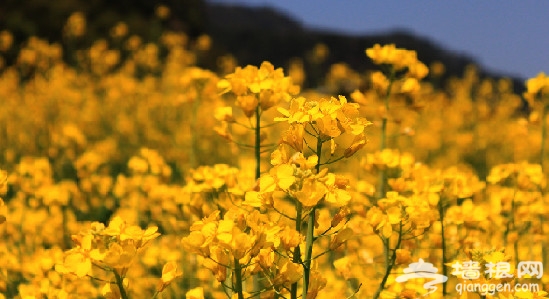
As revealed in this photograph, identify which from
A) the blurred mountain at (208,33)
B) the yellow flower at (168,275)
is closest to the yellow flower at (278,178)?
the yellow flower at (168,275)

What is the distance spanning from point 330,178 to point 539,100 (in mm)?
1852

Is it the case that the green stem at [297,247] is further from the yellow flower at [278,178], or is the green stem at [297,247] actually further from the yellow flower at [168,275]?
the yellow flower at [168,275]

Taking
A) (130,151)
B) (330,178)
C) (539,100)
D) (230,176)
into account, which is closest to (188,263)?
(230,176)

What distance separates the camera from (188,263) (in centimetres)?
308

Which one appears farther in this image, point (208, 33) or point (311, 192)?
point (208, 33)

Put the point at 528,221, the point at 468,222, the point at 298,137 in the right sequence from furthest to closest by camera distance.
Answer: the point at 528,221, the point at 468,222, the point at 298,137

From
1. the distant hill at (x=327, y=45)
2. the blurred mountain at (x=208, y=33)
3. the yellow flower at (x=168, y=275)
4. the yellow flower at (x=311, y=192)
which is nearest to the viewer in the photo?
the yellow flower at (x=311, y=192)

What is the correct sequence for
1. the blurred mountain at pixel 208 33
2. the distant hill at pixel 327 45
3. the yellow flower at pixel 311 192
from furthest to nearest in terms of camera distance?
1. the distant hill at pixel 327 45
2. the blurred mountain at pixel 208 33
3. the yellow flower at pixel 311 192

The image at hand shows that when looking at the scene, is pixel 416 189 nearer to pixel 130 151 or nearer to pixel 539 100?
pixel 539 100

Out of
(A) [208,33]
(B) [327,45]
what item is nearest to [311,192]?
(A) [208,33]

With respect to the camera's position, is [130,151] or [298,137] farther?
[130,151]

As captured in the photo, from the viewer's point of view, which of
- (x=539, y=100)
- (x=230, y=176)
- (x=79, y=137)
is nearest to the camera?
(x=230, y=176)

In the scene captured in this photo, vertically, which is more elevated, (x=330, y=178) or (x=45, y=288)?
(x=330, y=178)

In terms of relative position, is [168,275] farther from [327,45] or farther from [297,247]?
[327,45]
